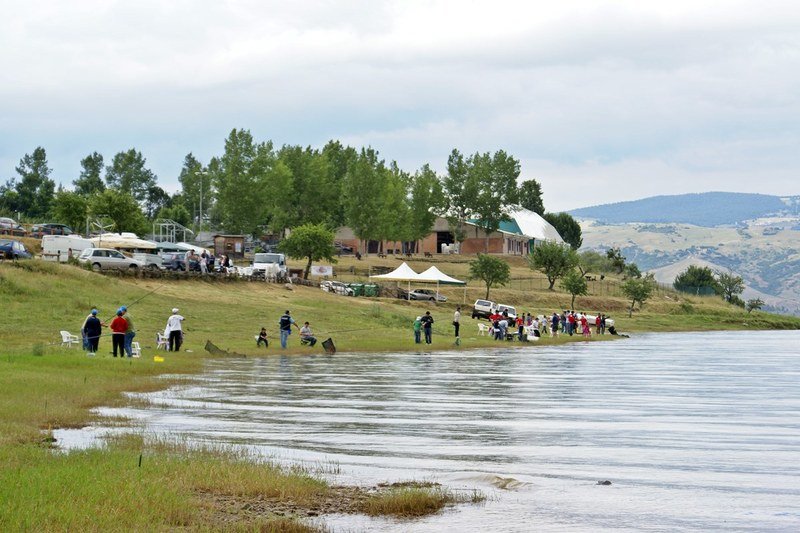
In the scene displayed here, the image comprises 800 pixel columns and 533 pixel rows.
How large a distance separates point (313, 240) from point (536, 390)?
62.0 metres

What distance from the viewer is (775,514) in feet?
40.8

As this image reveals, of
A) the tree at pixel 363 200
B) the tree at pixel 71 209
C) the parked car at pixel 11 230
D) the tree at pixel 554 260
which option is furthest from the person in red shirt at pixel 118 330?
the tree at pixel 363 200

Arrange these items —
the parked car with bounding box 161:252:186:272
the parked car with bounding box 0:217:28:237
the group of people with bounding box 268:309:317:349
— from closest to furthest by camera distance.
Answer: the group of people with bounding box 268:309:317:349, the parked car with bounding box 161:252:186:272, the parked car with bounding box 0:217:28:237

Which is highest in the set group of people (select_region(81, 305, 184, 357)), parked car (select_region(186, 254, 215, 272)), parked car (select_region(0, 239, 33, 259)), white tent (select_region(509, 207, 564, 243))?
white tent (select_region(509, 207, 564, 243))

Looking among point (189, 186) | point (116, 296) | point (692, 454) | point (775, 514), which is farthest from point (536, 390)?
point (189, 186)

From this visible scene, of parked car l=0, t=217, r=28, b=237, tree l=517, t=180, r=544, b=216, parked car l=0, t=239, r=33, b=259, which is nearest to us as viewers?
parked car l=0, t=239, r=33, b=259

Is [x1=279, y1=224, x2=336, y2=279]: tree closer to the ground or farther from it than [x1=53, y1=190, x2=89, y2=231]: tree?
closer to the ground

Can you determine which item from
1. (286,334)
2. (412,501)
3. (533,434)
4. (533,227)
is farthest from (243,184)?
(412,501)

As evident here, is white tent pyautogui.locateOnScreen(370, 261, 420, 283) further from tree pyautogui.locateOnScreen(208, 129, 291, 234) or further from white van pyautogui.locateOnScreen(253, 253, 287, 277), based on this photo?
tree pyautogui.locateOnScreen(208, 129, 291, 234)

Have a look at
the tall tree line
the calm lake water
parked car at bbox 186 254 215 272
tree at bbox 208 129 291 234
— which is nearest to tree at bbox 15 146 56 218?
the tall tree line

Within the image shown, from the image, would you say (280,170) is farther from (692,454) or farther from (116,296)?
(692,454)

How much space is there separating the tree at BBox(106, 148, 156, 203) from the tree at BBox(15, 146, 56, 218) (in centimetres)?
1229

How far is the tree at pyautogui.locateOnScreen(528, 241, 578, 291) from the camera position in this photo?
10669 centimetres

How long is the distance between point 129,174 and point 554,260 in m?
82.5
